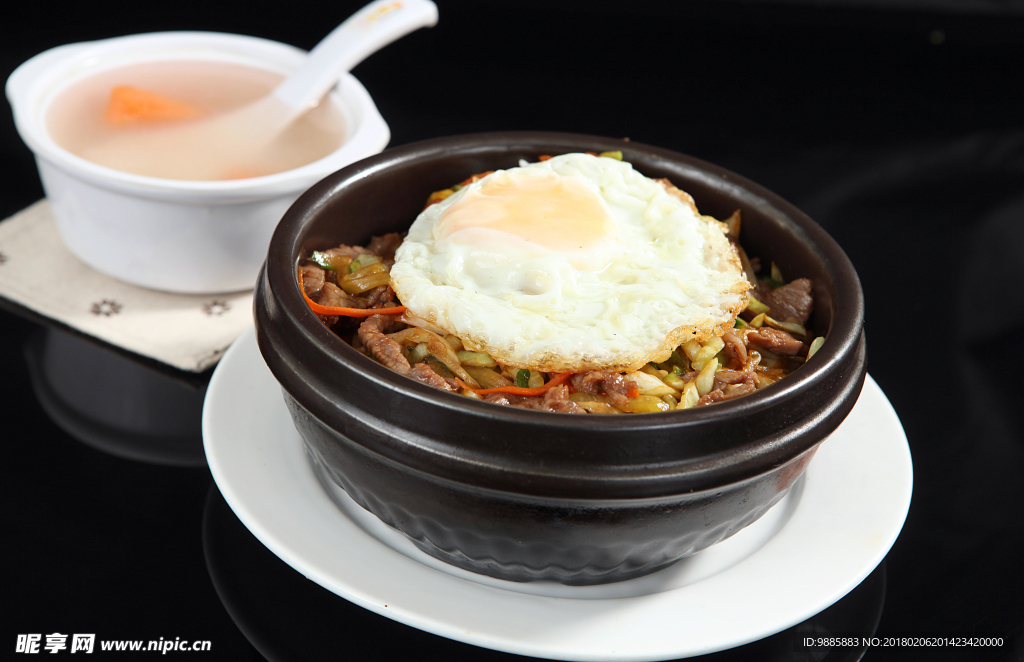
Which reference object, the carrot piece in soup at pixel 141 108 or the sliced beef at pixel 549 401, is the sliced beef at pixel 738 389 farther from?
the carrot piece in soup at pixel 141 108

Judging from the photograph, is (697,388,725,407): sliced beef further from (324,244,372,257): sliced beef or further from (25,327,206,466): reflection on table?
(25,327,206,466): reflection on table

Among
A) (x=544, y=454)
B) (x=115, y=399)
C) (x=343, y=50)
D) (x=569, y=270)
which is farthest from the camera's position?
(x=343, y=50)

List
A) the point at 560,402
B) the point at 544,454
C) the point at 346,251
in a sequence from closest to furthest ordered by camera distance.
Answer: the point at 544,454, the point at 560,402, the point at 346,251

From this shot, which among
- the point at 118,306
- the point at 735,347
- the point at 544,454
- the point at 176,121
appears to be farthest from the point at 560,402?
the point at 176,121

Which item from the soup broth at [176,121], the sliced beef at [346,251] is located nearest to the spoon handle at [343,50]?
the soup broth at [176,121]

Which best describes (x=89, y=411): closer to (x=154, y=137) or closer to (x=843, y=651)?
(x=154, y=137)

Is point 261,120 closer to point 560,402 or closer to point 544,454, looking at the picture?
point 560,402
